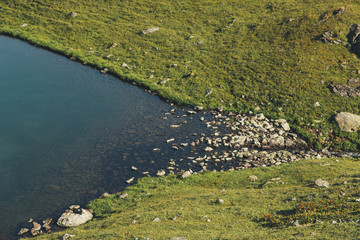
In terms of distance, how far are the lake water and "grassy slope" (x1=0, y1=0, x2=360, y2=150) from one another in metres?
5.01

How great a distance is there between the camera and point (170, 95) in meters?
43.5

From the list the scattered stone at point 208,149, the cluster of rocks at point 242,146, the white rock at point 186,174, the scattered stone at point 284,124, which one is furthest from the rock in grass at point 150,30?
the white rock at point 186,174

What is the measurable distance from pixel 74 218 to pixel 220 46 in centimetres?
4099

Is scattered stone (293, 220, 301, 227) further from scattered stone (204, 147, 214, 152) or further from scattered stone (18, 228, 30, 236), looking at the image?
scattered stone (18, 228, 30, 236)

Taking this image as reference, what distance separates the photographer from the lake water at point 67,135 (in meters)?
27.4

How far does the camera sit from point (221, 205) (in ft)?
76.3

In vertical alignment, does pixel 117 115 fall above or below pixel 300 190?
below

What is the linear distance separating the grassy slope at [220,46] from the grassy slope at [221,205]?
10.8m

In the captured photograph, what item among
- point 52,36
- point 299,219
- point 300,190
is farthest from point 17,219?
point 52,36

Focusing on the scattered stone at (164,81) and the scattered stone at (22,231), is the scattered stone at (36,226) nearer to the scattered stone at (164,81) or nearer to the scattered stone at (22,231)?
the scattered stone at (22,231)

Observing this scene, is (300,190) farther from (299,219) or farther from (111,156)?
(111,156)

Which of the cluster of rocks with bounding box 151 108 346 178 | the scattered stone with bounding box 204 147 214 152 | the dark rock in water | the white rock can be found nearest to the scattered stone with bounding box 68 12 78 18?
the cluster of rocks with bounding box 151 108 346 178

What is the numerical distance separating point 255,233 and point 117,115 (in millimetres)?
26624

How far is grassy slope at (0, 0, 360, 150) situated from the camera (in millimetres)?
42281
